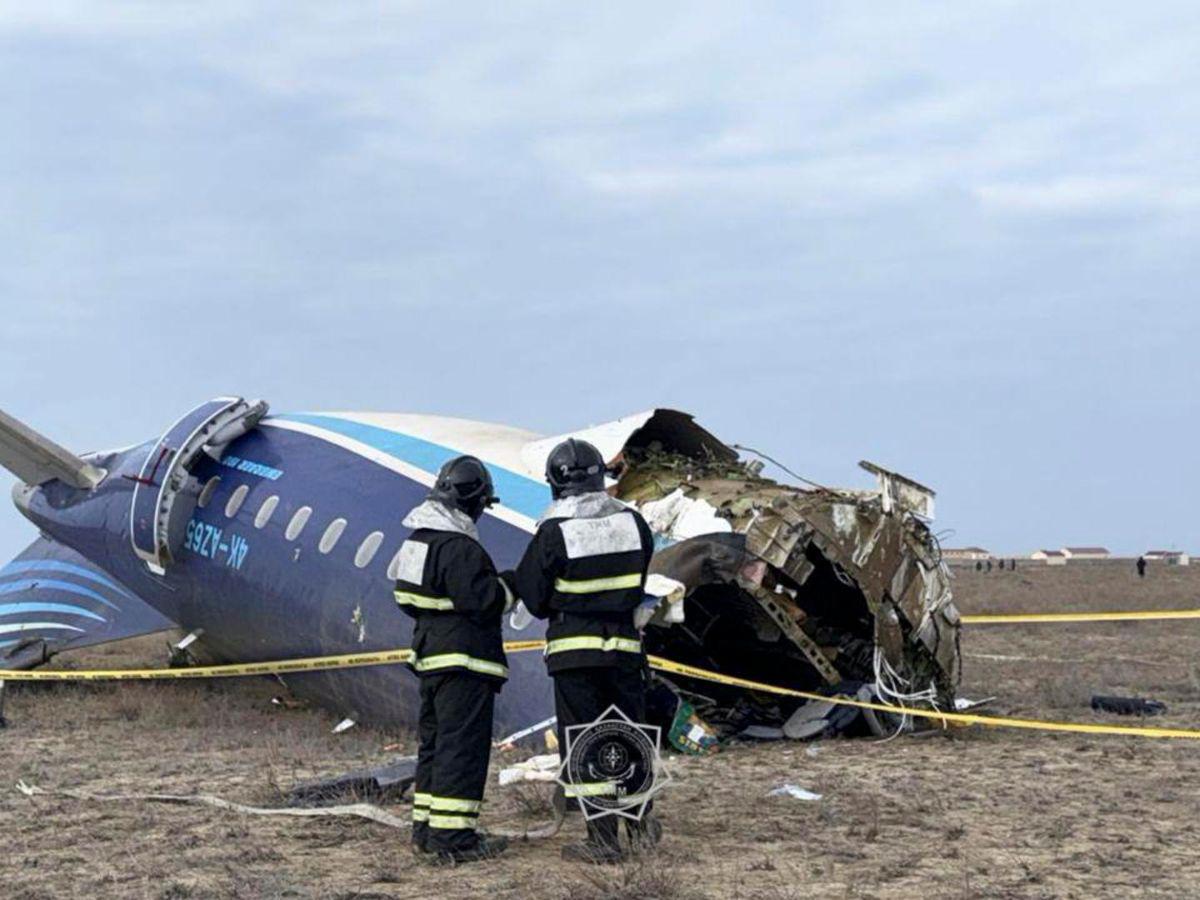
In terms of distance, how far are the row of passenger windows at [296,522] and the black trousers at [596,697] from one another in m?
5.64

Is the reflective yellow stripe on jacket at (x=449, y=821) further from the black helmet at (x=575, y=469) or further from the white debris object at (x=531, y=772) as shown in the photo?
the white debris object at (x=531, y=772)

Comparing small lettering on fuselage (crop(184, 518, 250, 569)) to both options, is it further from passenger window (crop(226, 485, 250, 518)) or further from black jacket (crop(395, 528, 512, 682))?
black jacket (crop(395, 528, 512, 682))

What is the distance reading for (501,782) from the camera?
39.8 feet

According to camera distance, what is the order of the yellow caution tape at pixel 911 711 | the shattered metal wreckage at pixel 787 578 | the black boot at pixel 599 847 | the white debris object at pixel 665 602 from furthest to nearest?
1. the shattered metal wreckage at pixel 787 578
2. the yellow caution tape at pixel 911 711
3. the white debris object at pixel 665 602
4. the black boot at pixel 599 847

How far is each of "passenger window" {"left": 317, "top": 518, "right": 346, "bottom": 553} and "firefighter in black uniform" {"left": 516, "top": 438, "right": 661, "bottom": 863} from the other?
22.7 feet

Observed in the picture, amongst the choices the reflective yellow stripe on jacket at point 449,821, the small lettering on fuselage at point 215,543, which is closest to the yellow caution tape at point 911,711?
the reflective yellow stripe on jacket at point 449,821

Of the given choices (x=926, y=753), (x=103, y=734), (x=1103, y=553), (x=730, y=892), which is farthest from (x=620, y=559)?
(x=1103, y=553)

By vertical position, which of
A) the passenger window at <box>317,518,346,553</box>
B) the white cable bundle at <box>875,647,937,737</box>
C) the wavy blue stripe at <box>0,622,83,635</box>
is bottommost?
the white cable bundle at <box>875,647,937,737</box>

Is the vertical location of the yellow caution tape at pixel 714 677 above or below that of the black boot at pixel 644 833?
above

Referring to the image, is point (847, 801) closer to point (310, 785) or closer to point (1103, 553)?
point (310, 785)

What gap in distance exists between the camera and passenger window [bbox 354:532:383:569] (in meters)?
15.4

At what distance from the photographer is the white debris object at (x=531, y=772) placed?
1209cm

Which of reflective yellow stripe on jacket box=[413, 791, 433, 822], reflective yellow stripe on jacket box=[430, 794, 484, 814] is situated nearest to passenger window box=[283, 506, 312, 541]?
reflective yellow stripe on jacket box=[413, 791, 433, 822]

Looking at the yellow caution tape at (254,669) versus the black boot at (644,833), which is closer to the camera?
the black boot at (644,833)
